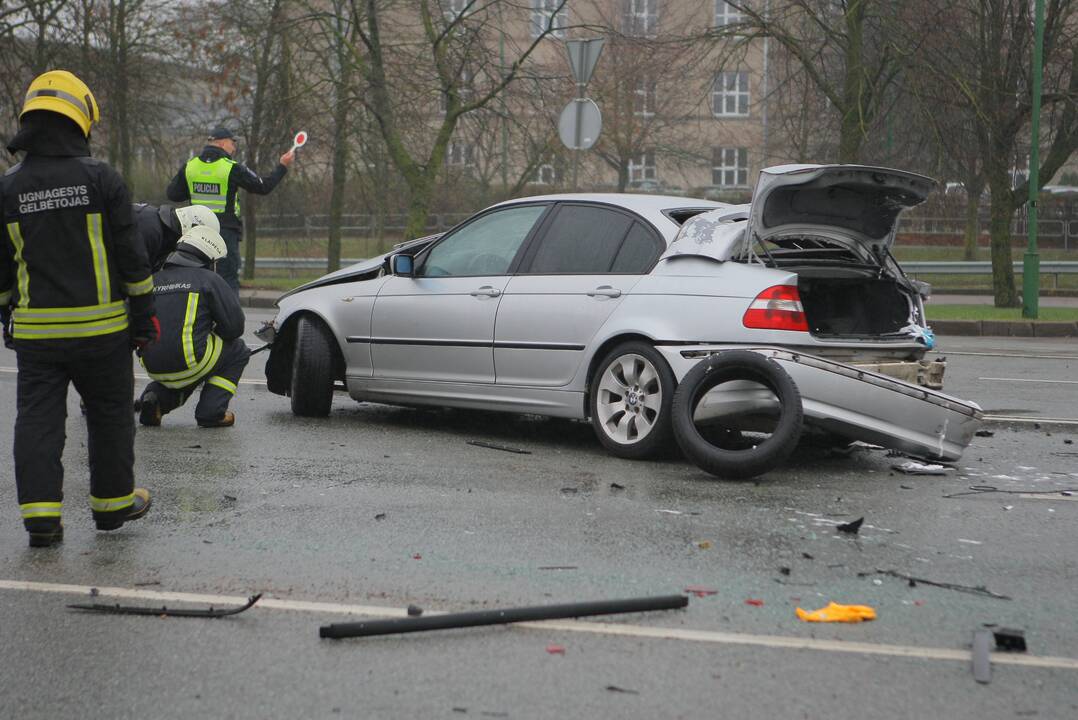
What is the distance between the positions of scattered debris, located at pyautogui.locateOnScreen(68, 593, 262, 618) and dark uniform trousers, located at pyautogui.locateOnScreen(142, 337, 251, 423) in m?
4.11

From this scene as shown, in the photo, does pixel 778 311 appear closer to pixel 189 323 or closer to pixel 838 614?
pixel 838 614

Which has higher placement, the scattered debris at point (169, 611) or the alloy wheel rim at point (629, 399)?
the alloy wheel rim at point (629, 399)

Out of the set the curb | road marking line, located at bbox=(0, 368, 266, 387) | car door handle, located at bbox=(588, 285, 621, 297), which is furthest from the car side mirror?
the curb

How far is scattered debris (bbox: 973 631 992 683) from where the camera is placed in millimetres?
3762

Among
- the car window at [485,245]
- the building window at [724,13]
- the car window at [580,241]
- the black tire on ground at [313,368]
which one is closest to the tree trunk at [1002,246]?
the car window at [485,245]

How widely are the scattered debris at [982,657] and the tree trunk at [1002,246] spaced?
19148 mm

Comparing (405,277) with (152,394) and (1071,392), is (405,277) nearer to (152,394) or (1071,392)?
(152,394)

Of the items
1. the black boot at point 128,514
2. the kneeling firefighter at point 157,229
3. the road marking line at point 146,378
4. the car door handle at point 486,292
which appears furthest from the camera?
the road marking line at point 146,378

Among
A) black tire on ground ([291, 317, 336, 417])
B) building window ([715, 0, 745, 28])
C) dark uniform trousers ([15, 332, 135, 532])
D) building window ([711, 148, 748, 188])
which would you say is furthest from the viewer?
building window ([711, 148, 748, 188])

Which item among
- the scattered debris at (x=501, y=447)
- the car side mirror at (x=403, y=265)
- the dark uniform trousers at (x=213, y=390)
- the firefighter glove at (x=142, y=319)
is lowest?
the scattered debris at (x=501, y=447)

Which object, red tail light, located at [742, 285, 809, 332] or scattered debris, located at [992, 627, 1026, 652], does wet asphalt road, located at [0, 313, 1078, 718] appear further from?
red tail light, located at [742, 285, 809, 332]

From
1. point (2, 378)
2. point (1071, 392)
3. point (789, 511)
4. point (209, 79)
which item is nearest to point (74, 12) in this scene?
point (209, 79)

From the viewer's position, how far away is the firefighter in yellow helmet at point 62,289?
5082 millimetres

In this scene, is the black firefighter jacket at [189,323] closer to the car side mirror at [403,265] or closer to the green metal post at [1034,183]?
the car side mirror at [403,265]
